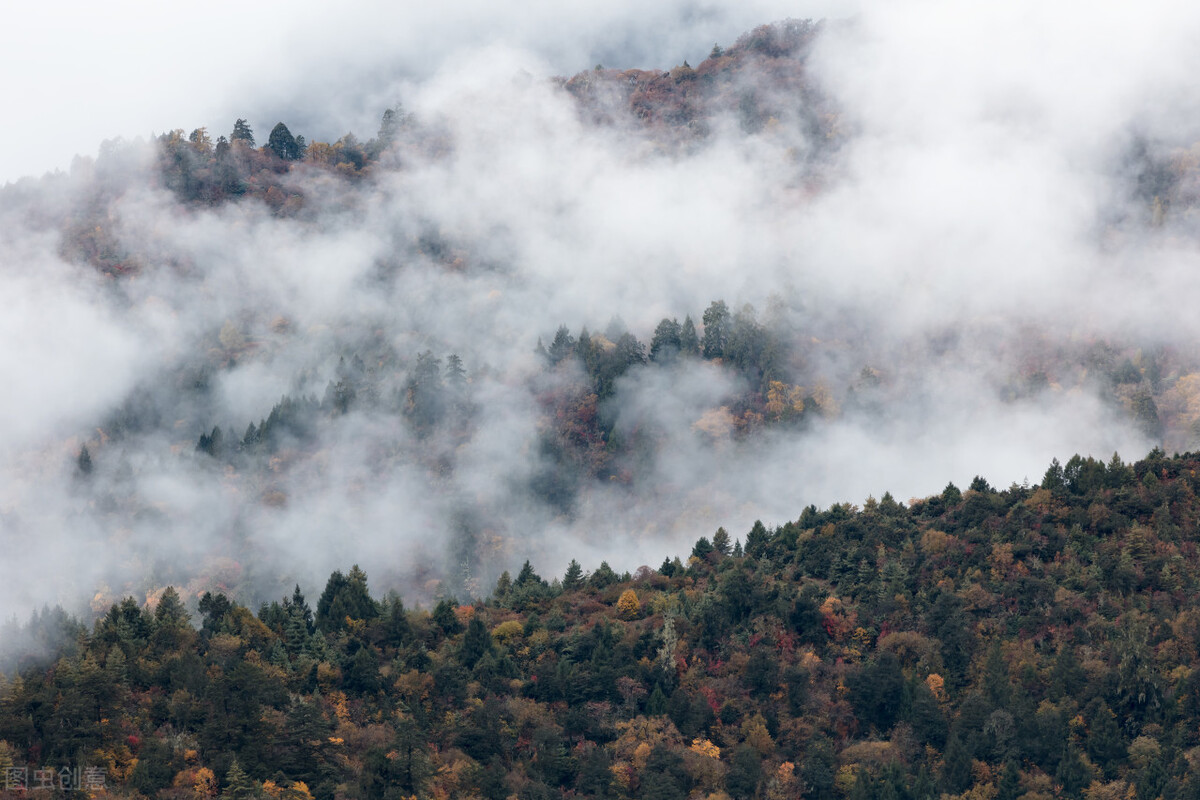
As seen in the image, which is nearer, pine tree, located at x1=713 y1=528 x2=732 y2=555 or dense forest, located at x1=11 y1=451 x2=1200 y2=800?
dense forest, located at x1=11 y1=451 x2=1200 y2=800

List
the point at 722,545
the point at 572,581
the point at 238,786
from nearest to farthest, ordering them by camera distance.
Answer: the point at 238,786
the point at 572,581
the point at 722,545

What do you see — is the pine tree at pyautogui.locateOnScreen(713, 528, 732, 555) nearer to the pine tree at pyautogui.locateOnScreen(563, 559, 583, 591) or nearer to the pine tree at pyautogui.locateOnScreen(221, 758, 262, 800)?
the pine tree at pyautogui.locateOnScreen(563, 559, 583, 591)

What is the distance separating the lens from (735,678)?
146 meters

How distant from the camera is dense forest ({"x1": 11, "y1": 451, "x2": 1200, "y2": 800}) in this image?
122 m

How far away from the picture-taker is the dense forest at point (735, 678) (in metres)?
122

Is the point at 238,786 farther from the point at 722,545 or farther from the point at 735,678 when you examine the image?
the point at 722,545

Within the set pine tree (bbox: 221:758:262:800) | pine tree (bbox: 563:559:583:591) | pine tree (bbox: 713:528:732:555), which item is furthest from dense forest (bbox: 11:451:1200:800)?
pine tree (bbox: 713:528:732:555)

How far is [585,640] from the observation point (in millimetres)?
151625

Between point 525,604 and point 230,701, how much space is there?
170 ft

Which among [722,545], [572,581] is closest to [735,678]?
[572,581]

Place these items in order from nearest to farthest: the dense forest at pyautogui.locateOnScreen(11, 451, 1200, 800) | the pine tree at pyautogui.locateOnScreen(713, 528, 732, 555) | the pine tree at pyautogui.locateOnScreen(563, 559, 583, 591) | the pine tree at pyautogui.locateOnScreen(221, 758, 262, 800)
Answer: the pine tree at pyautogui.locateOnScreen(221, 758, 262, 800) → the dense forest at pyautogui.locateOnScreen(11, 451, 1200, 800) → the pine tree at pyautogui.locateOnScreen(563, 559, 583, 591) → the pine tree at pyautogui.locateOnScreen(713, 528, 732, 555)

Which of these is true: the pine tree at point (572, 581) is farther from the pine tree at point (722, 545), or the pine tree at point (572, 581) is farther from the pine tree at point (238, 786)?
the pine tree at point (238, 786)

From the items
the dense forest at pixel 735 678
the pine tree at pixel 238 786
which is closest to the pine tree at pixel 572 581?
the dense forest at pixel 735 678

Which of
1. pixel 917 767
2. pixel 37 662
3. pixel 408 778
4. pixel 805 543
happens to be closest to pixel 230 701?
pixel 408 778
